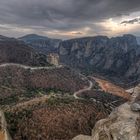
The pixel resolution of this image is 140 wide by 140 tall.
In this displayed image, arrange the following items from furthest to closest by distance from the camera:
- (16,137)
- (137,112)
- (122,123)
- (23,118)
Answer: (23,118), (16,137), (137,112), (122,123)

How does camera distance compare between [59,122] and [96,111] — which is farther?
[96,111]

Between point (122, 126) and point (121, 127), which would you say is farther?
point (122, 126)

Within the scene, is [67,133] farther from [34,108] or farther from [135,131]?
[135,131]

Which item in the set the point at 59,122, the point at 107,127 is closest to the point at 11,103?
the point at 59,122

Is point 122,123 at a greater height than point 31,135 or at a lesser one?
greater

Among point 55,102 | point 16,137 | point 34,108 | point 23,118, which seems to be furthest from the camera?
point 55,102
